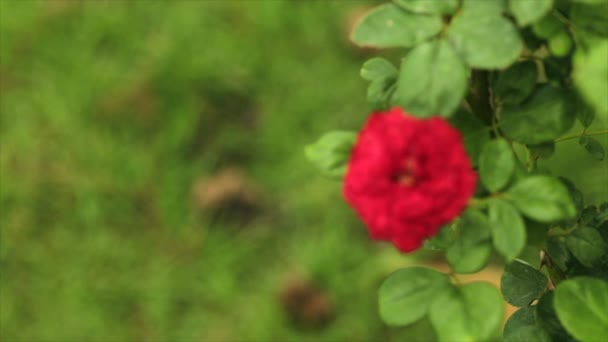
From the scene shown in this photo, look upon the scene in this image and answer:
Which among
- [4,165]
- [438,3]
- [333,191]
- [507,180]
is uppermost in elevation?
[438,3]

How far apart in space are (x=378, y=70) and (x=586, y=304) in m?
0.33

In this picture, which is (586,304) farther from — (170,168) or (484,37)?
(170,168)

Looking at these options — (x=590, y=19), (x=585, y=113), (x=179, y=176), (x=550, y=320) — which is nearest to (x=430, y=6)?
(x=590, y=19)

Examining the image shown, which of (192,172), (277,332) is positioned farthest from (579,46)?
(192,172)

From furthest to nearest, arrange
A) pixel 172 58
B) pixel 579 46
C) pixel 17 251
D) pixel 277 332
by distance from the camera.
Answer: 1. pixel 172 58
2. pixel 17 251
3. pixel 277 332
4. pixel 579 46

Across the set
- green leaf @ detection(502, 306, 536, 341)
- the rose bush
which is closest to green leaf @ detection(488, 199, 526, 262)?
the rose bush

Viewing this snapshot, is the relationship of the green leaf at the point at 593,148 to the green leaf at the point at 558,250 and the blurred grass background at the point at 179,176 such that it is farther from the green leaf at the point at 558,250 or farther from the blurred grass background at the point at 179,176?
the blurred grass background at the point at 179,176

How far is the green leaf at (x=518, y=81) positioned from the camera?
0.79 metres

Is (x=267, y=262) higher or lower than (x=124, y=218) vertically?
lower

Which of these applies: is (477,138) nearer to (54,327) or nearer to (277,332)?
(277,332)

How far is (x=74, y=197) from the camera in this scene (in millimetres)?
2330

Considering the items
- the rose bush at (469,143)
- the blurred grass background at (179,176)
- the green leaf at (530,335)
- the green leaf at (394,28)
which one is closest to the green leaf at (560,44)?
the rose bush at (469,143)

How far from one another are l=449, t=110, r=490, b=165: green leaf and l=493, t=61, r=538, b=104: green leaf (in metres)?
0.04

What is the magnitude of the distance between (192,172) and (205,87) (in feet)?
0.94
